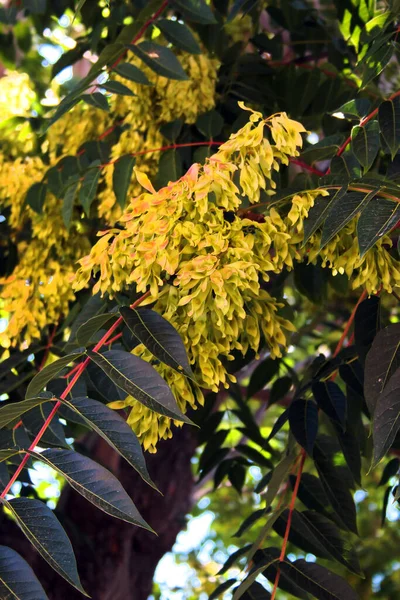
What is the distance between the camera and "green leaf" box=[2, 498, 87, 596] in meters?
0.98

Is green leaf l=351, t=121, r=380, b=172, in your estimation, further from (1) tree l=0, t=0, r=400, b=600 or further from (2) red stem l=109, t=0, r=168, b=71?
(2) red stem l=109, t=0, r=168, b=71

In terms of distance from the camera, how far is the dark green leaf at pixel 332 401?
1475 mm

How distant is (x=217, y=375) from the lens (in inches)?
45.0

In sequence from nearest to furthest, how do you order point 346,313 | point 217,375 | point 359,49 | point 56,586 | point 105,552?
point 217,375, point 359,49, point 56,586, point 105,552, point 346,313

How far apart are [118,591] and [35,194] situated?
1.32 m

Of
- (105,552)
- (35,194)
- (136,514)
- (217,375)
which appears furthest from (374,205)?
(105,552)

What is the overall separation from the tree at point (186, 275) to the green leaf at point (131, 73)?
11mm

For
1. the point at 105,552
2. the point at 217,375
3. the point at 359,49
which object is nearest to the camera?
the point at 217,375

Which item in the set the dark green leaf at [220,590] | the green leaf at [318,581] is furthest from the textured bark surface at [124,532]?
the green leaf at [318,581]

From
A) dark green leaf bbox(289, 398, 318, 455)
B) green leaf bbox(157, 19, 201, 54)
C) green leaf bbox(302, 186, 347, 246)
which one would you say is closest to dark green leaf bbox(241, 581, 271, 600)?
dark green leaf bbox(289, 398, 318, 455)

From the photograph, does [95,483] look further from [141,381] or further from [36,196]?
[36,196]

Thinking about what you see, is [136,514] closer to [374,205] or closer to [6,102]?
[374,205]

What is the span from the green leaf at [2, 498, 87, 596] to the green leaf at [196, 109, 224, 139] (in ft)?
3.36

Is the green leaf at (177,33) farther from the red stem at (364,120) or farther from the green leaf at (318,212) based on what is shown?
the green leaf at (318,212)
